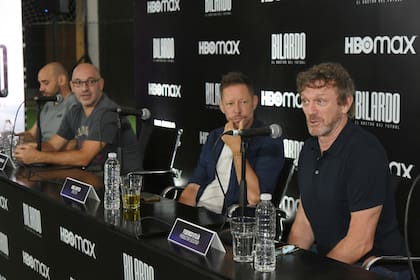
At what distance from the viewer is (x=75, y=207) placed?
269cm

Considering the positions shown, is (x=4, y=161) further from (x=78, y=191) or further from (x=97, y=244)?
(x=97, y=244)

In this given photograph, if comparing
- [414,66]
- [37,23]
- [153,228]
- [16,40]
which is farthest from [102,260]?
[37,23]

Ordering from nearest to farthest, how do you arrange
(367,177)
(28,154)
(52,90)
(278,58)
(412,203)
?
1. (367,177)
2. (412,203)
3. (278,58)
4. (28,154)
5. (52,90)

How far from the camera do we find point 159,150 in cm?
416

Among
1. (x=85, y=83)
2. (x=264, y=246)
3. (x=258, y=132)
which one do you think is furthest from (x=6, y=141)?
(x=264, y=246)

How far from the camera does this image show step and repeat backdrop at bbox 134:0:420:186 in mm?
2861

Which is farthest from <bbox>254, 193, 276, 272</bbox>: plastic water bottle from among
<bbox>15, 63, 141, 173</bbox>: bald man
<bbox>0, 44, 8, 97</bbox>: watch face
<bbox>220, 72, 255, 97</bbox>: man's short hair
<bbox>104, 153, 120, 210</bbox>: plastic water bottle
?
<bbox>0, 44, 8, 97</bbox>: watch face

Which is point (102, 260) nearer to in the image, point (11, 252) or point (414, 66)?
point (11, 252)

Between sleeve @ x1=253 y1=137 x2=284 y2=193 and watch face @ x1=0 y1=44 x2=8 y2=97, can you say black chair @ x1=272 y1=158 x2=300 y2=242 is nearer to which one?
sleeve @ x1=253 y1=137 x2=284 y2=193

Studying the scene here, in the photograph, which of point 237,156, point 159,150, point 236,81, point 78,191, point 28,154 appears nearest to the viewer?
point 78,191

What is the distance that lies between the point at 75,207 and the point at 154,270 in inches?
25.9

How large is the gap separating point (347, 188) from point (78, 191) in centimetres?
109

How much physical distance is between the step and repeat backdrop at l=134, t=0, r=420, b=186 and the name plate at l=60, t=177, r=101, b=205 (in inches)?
45.8

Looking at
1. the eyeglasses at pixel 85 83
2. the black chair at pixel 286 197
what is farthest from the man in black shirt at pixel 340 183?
the eyeglasses at pixel 85 83
